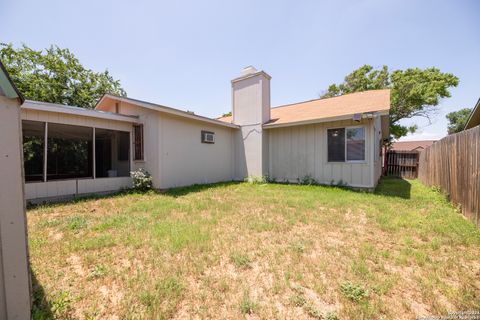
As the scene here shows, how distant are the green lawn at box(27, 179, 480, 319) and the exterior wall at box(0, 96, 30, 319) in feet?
1.22

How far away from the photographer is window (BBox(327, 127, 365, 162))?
7321 millimetres

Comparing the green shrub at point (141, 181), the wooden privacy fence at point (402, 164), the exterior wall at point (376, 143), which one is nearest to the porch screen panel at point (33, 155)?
the green shrub at point (141, 181)

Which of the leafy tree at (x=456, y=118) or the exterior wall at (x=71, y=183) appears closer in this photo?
the exterior wall at (x=71, y=183)

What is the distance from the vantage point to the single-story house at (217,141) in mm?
6570

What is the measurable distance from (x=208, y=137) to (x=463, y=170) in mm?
7972

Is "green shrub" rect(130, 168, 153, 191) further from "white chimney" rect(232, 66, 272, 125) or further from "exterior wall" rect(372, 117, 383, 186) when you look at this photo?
"exterior wall" rect(372, 117, 383, 186)

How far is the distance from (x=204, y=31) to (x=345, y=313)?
887cm

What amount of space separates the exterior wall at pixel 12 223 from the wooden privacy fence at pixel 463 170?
20.9 feet

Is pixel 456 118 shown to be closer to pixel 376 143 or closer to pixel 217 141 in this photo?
pixel 376 143

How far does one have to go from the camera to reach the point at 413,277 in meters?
2.28

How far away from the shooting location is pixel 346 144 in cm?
759

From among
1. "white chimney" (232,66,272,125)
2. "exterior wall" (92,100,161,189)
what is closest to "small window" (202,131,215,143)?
"white chimney" (232,66,272,125)

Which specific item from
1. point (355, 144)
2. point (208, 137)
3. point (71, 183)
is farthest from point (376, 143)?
point (71, 183)

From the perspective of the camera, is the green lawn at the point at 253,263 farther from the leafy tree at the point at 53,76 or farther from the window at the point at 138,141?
the leafy tree at the point at 53,76
